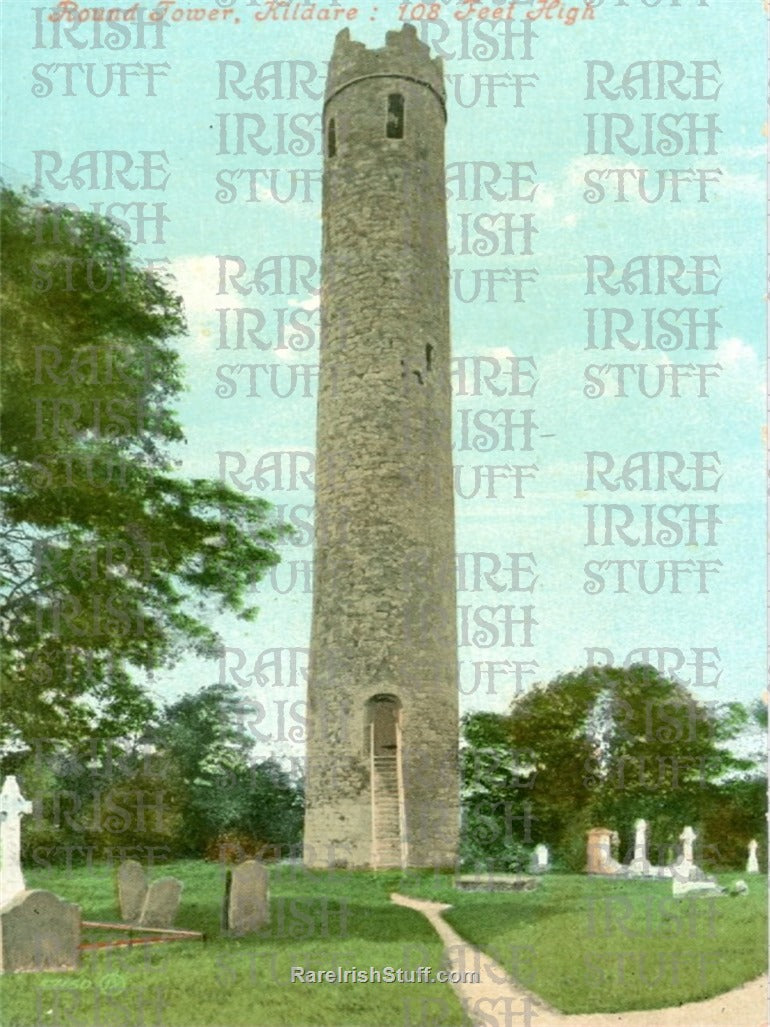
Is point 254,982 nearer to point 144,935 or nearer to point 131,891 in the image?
point 144,935

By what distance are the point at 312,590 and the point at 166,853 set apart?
9847 millimetres

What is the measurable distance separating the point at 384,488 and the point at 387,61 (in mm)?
9704

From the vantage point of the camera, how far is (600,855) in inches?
921

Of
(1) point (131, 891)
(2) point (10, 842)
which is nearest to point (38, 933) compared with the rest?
(2) point (10, 842)

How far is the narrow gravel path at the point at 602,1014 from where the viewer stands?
856 centimetres

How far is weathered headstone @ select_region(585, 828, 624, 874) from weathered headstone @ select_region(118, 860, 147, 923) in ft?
39.9

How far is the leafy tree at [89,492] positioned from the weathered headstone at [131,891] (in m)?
2.93

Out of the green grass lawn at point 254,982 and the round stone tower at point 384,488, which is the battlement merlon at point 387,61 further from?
the green grass lawn at point 254,982

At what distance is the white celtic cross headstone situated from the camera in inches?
468

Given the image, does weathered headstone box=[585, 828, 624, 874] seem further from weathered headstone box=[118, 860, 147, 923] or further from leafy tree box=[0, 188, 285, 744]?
weathered headstone box=[118, 860, 147, 923]

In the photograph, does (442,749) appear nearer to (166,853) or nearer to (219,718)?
(166,853)

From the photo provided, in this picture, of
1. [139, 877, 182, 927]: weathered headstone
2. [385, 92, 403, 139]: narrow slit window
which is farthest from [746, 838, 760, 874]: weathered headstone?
[385, 92, 403, 139]: narrow slit window

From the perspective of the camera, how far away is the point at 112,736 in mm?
17781

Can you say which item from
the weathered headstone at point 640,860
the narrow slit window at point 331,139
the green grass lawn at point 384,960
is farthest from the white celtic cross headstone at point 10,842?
the narrow slit window at point 331,139
